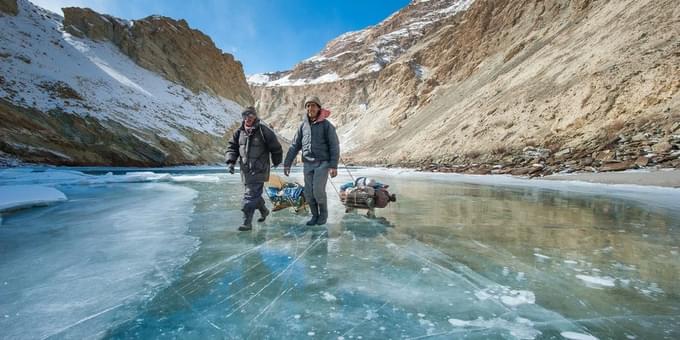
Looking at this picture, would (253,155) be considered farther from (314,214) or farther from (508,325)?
(508,325)

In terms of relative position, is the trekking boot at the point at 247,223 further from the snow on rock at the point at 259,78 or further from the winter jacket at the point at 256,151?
the snow on rock at the point at 259,78

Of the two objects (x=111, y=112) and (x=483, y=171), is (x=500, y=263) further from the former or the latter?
(x=111, y=112)

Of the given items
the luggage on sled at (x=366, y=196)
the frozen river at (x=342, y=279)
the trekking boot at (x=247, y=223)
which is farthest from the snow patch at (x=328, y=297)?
the luggage on sled at (x=366, y=196)

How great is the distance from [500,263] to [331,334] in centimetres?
213

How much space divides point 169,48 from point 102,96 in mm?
25196

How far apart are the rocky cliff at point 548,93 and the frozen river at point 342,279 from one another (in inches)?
465

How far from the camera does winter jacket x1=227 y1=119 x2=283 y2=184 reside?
200 inches

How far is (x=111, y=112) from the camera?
34281mm

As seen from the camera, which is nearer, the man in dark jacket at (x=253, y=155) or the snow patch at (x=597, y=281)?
the snow patch at (x=597, y=281)

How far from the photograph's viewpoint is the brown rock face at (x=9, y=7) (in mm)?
38656

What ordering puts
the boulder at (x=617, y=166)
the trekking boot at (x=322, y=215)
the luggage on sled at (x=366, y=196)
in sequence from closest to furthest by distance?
1. the trekking boot at (x=322, y=215)
2. the luggage on sled at (x=366, y=196)
3. the boulder at (x=617, y=166)

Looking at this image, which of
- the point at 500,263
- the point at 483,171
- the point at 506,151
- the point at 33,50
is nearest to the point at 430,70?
the point at 506,151

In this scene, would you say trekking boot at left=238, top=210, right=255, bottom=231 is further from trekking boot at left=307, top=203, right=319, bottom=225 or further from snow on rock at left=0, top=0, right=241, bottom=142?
snow on rock at left=0, top=0, right=241, bottom=142

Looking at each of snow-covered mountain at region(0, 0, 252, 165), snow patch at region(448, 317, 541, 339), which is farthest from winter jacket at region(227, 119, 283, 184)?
snow-covered mountain at region(0, 0, 252, 165)
